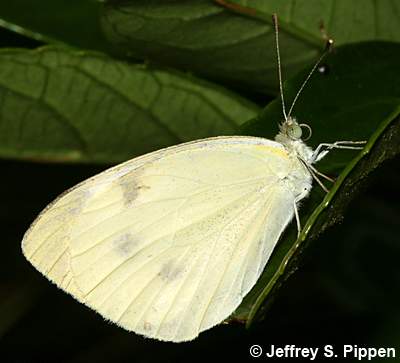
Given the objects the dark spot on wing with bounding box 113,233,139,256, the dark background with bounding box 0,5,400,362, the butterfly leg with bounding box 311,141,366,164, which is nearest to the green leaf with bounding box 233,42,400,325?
the butterfly leg with bounding box 311,141,366,164

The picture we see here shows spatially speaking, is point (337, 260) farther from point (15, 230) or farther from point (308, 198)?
point (15, 230)

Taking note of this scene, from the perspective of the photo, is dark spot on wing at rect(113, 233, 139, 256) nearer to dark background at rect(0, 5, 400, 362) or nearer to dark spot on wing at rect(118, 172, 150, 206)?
dark spot on wing at rect(118, 172, 150, 206)

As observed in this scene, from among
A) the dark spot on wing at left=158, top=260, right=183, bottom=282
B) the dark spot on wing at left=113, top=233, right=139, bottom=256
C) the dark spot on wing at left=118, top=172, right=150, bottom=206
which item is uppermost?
the dark spot on wing at left=118, top=172, right=150, bottom=206

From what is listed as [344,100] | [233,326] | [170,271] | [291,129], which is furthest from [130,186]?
[233,326]

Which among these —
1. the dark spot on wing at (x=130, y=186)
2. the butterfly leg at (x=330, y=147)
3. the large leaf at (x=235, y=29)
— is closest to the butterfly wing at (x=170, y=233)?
the dark spot on wing at (x=130, y=186)

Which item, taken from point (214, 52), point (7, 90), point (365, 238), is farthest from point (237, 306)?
point (365, 238)

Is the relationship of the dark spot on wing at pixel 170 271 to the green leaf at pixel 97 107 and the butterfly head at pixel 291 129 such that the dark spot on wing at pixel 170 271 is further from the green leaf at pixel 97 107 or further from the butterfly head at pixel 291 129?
the butterfly head at pixel 291 129
